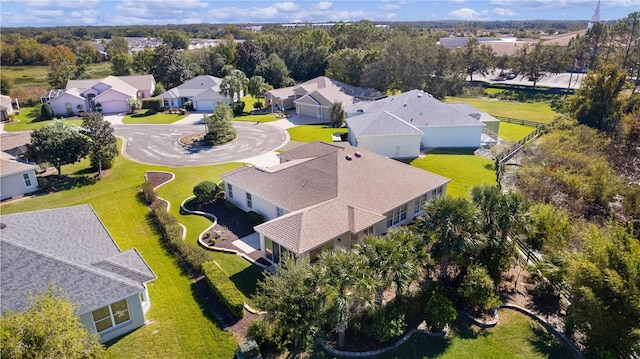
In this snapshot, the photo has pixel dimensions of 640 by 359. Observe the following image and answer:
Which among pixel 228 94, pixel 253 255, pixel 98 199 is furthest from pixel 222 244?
pixel 228 94

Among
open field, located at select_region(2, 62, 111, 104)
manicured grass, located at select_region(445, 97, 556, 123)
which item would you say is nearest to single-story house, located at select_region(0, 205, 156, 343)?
manicured grass, located at select_region(445, 97, 556, 123)

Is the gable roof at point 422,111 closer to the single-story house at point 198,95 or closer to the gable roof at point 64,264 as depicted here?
the single-story house at point 198,95

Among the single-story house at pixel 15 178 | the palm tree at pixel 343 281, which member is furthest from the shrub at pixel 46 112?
the palm tree at pixel 343 281

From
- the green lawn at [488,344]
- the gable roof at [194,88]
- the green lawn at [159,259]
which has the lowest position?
the green lawn at [488,344]

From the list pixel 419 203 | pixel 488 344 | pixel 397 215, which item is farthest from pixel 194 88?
pixel 488 344

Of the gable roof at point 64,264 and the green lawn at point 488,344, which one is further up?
the gable roof at point 64,264

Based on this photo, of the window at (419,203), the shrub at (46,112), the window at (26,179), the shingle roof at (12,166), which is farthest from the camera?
the shrub at (46,112)

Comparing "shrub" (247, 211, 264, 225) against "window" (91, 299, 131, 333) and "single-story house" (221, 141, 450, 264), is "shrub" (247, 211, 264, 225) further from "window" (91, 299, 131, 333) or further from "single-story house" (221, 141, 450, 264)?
"window" (91, 299, 131, 333)
